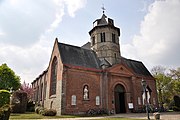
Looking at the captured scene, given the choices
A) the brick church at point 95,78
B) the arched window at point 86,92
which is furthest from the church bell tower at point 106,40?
the arched window at point 86,92

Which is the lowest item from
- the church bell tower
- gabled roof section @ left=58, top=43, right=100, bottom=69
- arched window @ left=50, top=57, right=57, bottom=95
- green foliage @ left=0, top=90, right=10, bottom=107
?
green foliage @ left=0, top=90, right=10, bottom=107

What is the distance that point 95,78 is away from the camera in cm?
2430

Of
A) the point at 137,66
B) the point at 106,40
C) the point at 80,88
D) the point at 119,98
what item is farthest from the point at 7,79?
the point at 137,66

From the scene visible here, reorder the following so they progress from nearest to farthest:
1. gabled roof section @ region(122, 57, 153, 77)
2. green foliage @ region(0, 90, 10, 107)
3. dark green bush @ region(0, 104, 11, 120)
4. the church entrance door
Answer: dark green bush @ region(0, 104, 11, 120), green foliage @ region(0, 90, 10, 107), the church entrance door, gabled roof section @ region(122, 57, 153, 77)

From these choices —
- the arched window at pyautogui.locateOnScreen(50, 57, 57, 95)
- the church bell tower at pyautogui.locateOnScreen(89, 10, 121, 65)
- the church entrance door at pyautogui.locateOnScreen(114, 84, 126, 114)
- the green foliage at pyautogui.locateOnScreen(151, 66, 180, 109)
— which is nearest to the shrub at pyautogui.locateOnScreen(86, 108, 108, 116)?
the church entrance door at pyautogui.locateOnScreen(114, 84, 126, 114)

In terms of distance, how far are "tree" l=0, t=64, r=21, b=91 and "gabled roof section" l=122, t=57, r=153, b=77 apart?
27450 mm

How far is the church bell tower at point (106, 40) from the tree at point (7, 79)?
77.2 feet

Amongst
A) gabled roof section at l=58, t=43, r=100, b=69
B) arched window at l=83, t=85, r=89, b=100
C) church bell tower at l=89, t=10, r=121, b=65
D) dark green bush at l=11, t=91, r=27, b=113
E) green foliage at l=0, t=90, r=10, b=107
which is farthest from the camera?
church bell tower at l=89, t=10, r=121, b=65

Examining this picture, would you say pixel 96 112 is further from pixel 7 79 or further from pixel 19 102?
pixel 7 79

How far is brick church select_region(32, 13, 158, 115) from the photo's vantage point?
71.6 ft

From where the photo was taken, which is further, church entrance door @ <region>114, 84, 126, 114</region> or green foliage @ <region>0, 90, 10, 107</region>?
church entrance door @ <region>114, 84, 126, 114</region>

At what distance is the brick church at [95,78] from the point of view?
21.8 meters

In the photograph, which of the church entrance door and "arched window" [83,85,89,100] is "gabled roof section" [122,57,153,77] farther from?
"arched window" [83,85,89,100]

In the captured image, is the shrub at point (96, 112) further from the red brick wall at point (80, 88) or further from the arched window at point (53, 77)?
the arched window at point (53, 77)
